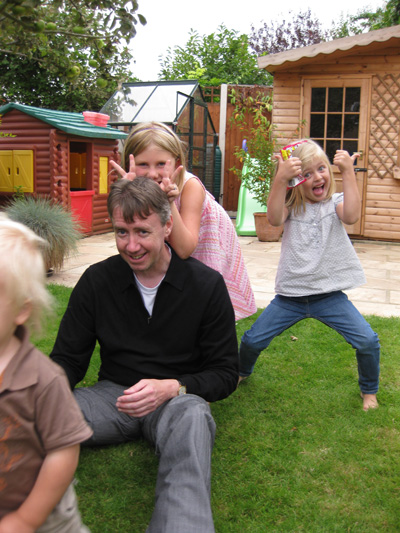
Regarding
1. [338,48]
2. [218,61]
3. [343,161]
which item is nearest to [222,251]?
[343,161]

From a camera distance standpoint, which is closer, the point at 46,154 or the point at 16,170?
the point at 46,154

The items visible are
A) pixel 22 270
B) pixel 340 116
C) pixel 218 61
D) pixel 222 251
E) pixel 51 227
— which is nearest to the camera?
pixel 22 270

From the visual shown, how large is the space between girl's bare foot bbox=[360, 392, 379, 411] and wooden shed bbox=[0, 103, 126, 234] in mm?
5884

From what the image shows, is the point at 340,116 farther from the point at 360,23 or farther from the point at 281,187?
the point at 360,23

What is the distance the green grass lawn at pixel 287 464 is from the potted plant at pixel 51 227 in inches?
102

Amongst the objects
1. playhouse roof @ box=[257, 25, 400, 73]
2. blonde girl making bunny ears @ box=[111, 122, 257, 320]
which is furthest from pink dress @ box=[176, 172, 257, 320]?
playhouse roof @ box=[257, 25, 400, 73]

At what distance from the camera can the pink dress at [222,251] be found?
2689 millimetres

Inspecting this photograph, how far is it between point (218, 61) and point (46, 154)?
35.3 feet

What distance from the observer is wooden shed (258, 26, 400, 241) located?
27.9 ft

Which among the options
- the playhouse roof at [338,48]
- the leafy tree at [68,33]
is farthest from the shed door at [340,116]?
the leafy tree at [68,33]

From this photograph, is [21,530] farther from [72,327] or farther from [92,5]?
[92,5]

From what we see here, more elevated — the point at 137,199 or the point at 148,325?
the point at 137,199

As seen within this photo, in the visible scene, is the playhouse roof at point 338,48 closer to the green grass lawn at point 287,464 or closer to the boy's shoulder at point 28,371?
the green grass lawn at point 287,464

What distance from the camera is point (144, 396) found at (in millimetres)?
1958
